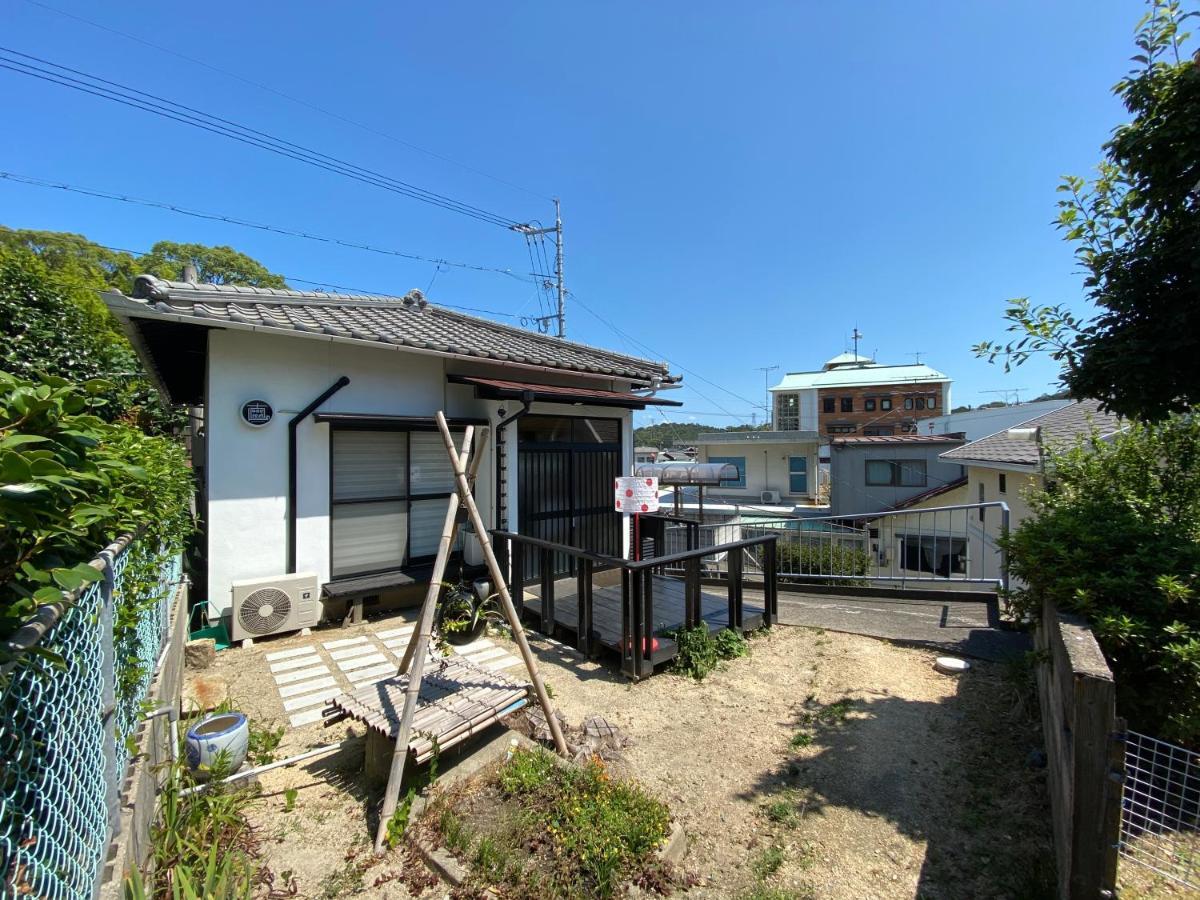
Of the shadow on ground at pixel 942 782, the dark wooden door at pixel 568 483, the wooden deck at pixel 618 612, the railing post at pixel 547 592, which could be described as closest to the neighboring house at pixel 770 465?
the dark wooden door at pixel 568 483

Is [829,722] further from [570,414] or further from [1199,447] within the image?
[570,414]

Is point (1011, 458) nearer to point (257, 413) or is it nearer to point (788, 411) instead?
point (257, 413)

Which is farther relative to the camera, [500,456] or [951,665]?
[500,456]

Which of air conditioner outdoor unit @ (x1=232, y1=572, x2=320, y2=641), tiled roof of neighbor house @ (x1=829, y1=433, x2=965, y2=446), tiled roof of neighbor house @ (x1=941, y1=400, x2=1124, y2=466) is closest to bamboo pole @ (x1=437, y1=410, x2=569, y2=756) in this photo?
air conditioner outdoor unit @ (x1=232, y1=572, x2=320, y2=641)

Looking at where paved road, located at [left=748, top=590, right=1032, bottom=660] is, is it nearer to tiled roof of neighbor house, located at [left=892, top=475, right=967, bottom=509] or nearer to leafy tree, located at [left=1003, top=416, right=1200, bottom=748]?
leafy tree, located at [left=1003, top=416, right=1200, bottom=748]

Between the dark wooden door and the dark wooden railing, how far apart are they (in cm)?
60

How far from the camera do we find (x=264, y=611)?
4953 mm

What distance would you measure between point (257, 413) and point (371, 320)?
220 cm

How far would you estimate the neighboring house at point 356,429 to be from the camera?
16.4ft

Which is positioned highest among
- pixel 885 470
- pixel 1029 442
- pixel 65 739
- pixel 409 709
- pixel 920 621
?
pixel 1029 442

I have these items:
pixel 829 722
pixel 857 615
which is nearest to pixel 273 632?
pixel 829 722

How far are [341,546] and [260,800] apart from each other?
Result: 3122 millimetres

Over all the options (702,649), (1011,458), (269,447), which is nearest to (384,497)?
(269,447)

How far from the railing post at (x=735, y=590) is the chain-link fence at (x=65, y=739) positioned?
14.9 ft
